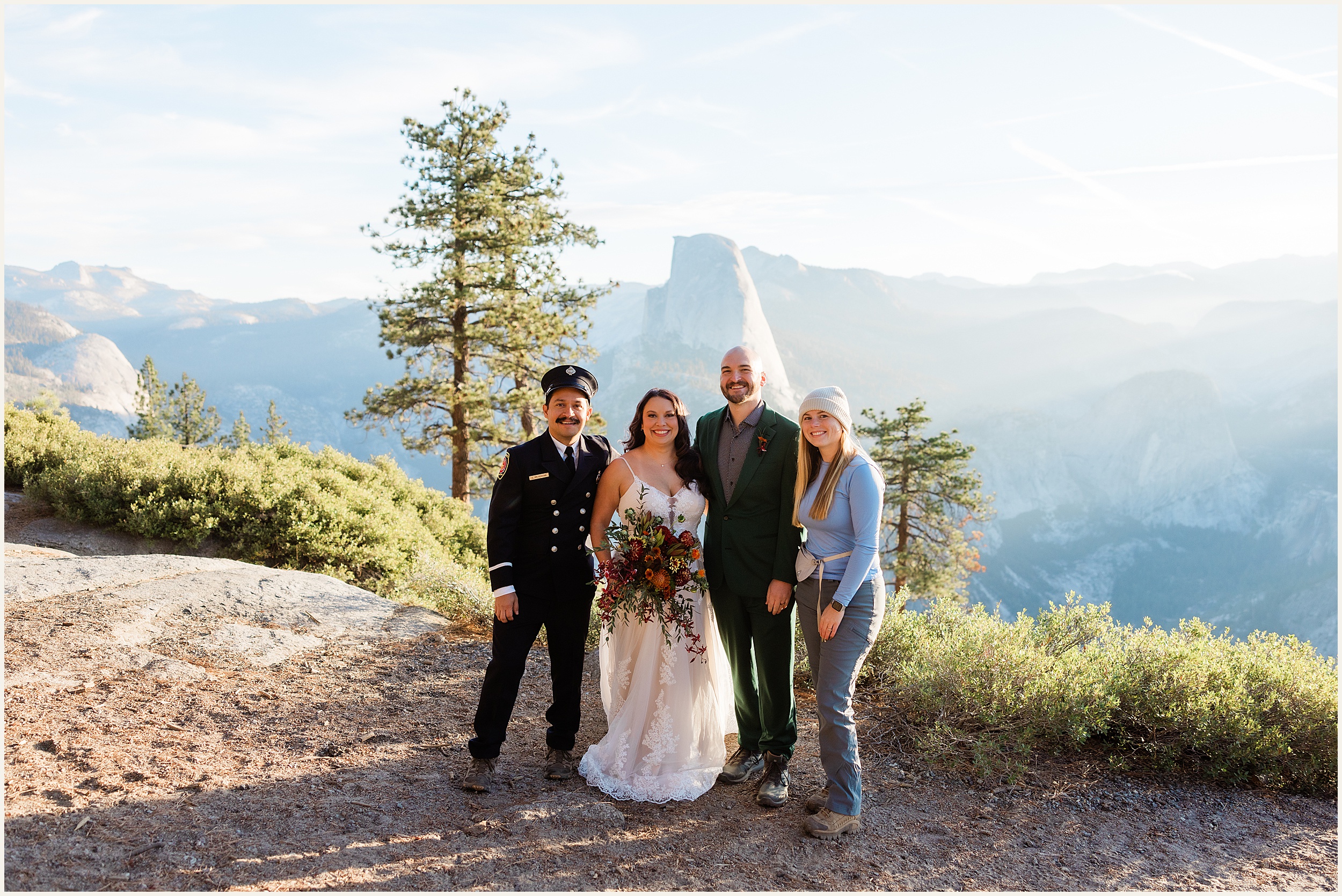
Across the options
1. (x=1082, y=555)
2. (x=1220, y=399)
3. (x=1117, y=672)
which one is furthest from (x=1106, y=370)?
(x=1117, y=672)

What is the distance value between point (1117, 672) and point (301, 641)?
6224 mm

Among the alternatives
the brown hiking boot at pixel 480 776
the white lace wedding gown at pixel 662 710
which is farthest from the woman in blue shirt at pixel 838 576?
the brown hiking boot at pixel 480 776

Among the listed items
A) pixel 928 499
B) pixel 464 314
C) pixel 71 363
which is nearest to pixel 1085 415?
pixel 928 499

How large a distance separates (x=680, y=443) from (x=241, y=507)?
747cm

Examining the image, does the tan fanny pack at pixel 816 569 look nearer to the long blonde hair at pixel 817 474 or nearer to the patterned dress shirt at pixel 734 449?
the long blonde hair at pixel 817 474

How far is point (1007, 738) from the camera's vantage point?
5.06m

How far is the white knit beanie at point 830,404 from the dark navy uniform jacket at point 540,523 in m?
1.33

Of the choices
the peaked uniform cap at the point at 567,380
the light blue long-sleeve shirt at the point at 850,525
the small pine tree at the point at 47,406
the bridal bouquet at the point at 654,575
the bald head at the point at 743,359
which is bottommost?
the bridal bouquet at the point at 654,575

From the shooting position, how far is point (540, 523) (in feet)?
14.4

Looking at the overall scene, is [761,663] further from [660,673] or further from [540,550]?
[540,550]

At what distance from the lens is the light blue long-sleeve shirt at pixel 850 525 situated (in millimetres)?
3930

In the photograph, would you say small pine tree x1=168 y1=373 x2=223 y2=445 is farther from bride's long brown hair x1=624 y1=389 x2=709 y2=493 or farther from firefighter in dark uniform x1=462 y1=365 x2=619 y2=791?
bride's long brown hair x1=624 y1=389 x2=709 y2=493

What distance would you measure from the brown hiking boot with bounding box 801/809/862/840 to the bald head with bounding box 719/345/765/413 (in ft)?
7.17

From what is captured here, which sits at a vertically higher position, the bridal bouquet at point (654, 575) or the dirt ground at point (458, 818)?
the bridal bouquet at point (654, 575)
